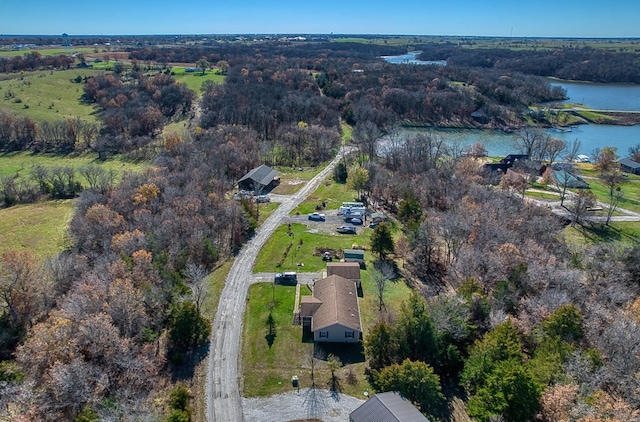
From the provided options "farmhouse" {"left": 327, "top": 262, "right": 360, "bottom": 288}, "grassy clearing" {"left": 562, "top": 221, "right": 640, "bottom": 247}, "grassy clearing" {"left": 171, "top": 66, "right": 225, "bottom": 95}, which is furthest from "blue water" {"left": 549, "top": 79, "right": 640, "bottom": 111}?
"farmhouse" {"left": 327, "top": 262, "right": 360, "bottom": 288}

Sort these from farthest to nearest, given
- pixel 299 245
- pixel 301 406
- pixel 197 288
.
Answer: pixel 299 245
pixel 197 288
pixel 301 406

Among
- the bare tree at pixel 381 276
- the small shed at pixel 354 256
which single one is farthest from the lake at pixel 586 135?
the bare tree at pixel 381 276

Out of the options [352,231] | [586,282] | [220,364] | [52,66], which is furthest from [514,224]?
[52,66]

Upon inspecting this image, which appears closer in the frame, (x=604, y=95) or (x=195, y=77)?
(x=195, y=77)

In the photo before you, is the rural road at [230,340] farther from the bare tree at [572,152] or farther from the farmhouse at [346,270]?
the bare tree at [572,152]

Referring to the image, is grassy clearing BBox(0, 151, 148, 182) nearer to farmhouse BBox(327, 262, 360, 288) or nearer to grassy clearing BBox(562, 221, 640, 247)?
farmhouse BBox(327, 262, 360, 288)

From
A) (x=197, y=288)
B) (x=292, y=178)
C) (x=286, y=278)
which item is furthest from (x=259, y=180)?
(x=197, y=288)

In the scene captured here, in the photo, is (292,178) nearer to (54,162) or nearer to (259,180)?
(259,180)
